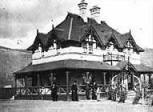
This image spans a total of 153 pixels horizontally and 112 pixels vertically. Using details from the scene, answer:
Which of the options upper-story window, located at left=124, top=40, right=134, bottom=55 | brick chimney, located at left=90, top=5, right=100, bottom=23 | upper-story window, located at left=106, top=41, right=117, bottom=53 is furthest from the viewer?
brick chimney, located at left=90, top=5, right=100, bottom=23

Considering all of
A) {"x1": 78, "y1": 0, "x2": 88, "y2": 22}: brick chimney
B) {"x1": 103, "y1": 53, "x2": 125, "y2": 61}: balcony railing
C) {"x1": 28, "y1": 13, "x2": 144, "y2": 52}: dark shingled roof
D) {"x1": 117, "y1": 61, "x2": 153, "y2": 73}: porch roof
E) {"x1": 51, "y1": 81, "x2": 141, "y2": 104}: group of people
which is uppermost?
{"x1": 78, "y1": 0, "x2": 88, "y2": 22}: brick chimney

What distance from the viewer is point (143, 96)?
22609mm

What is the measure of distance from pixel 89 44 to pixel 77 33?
172 centimetres

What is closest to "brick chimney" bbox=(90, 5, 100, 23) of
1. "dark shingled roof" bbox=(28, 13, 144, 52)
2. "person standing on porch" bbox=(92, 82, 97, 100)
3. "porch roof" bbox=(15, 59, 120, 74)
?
"dark shingled roof" bbox=(28, 13, 144, 52)

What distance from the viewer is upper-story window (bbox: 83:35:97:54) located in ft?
107

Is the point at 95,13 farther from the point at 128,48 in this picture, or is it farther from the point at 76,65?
the point at 76,65

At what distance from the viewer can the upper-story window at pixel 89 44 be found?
32469 millimetres

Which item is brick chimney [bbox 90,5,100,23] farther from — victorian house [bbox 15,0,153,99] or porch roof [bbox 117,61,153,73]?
porch roof [bbox 117,61,153,73]

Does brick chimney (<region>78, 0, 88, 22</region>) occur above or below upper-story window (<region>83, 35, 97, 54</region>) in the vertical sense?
above

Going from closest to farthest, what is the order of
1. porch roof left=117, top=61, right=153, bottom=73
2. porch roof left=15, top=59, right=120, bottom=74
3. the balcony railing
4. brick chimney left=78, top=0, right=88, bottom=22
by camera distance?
porch roof left=15, top=59, right=120, bottom=74 < porch roof left=117, top=61, right=153, bottom=73 < the balcony railing < brick chimney left=78, top=0, right=88, bottom=22

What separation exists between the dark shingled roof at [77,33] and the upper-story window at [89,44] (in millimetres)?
677

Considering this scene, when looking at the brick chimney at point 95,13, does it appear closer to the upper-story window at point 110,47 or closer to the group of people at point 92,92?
the upper-story window at point 110,47

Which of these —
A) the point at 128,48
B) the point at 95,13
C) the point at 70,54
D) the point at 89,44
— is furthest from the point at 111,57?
the point at 95,13

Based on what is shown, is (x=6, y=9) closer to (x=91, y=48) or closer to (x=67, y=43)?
(x=67, y=43)
